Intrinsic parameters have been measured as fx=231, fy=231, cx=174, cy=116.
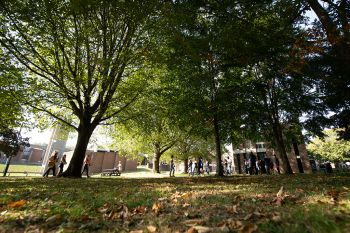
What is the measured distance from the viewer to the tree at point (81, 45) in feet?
37.0

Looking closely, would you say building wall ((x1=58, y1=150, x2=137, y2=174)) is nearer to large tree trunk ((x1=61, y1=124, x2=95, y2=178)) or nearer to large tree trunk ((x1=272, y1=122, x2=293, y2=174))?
large tree trunk ((x1=61, y1=124, x2=95, y2=178))

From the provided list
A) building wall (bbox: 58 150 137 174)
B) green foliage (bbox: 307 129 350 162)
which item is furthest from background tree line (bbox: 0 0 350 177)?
green foliage (bbox: 307 129 350 162)

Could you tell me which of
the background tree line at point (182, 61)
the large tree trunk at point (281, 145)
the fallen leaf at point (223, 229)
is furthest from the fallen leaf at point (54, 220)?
the large tree trunk at point (281, 145)

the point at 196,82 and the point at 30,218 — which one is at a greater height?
the point at 196,82

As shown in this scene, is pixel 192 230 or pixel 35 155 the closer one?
pixel 192 230

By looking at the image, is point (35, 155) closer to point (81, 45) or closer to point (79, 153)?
point (79, 153)

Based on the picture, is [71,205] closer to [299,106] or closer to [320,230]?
[320,230]

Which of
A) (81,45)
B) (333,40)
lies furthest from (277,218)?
(81,45)

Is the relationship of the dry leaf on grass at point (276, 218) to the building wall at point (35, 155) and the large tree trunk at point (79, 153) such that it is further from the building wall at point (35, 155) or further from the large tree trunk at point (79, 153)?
the building wall at point (35, 155)

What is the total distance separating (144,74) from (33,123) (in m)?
9.70

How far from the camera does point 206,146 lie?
144 ft

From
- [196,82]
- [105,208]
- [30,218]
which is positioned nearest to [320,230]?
[105,208]

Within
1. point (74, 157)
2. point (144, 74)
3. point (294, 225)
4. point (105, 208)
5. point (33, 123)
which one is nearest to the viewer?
point (294, 225)

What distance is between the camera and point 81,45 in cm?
1371
